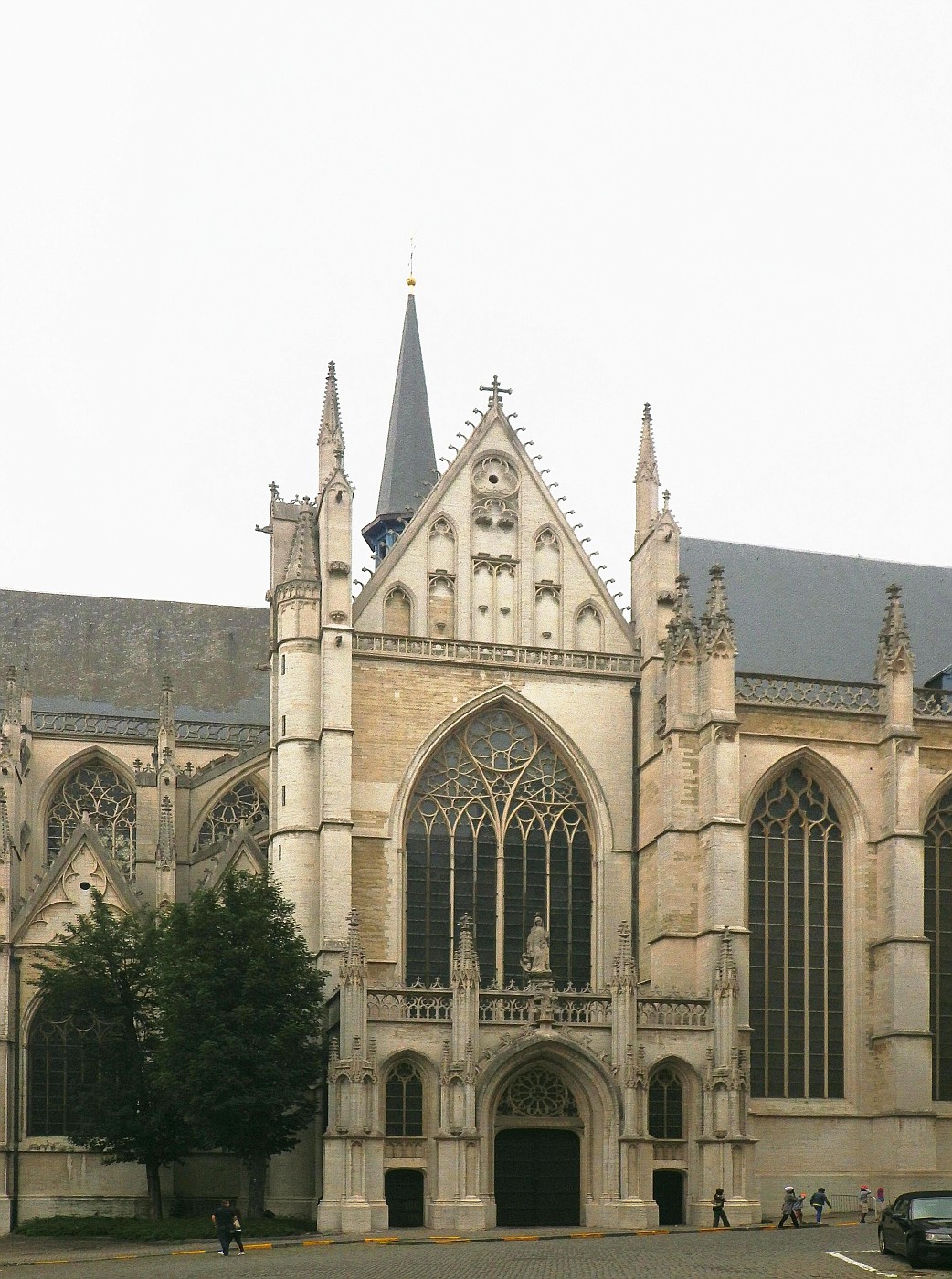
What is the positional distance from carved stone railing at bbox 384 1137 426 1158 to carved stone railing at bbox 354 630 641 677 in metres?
11.2

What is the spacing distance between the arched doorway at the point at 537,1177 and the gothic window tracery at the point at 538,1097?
14.1 inches

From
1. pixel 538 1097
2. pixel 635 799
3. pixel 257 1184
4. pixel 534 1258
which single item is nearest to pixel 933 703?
pixel 635 799

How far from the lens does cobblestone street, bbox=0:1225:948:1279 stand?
92.3 ft

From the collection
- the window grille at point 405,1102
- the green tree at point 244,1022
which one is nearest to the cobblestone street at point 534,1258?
the window grille at point 405,1102

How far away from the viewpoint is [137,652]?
193 ft

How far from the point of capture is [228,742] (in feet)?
184

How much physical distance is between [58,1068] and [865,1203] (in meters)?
18.7

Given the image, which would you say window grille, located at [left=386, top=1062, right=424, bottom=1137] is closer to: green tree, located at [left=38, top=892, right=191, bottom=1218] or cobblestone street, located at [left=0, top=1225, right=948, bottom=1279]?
cobblestone street, located at [left=0, top=1225, right=948, bottom=1279]

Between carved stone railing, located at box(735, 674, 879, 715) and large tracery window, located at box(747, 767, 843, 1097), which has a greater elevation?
carved stone railing, located at box(735, 674, 879, 715)

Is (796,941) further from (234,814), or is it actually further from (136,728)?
(136,728)

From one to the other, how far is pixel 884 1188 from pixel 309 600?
18735mm

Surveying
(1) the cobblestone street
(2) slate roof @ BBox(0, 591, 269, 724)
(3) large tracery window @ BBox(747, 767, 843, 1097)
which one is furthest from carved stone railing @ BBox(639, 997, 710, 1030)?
(2) slate roof @ BBox(0, 591, 269, 724)

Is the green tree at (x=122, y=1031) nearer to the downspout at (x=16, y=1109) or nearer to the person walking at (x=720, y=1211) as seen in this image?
the downspout at (x=16, y=1109)

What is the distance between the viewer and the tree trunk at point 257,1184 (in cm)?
4069
